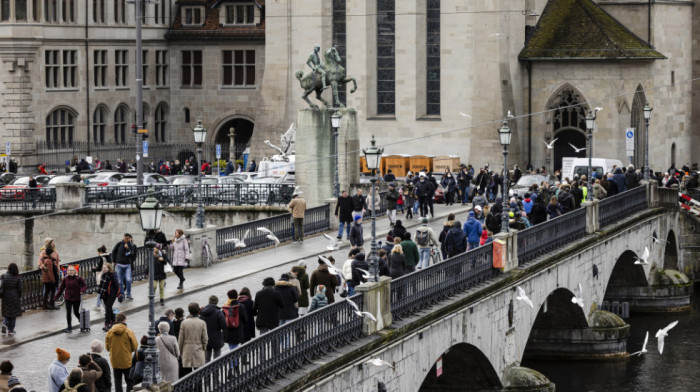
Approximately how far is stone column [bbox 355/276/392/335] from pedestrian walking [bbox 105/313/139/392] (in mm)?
4537

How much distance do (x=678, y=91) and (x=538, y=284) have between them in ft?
125

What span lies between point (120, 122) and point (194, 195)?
90.4ft

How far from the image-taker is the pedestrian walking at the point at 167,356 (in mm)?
24766

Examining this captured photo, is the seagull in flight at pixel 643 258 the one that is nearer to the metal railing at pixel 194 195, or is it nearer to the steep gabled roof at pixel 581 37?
the metal railing at pixel 194 195

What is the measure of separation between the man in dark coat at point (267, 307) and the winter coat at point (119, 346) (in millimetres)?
2593

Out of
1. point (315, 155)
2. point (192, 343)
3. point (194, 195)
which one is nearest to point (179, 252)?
point (192, 343)

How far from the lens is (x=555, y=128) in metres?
73.7

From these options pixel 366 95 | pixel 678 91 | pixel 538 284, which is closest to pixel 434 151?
pixel 366 95

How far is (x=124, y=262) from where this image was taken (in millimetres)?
34688

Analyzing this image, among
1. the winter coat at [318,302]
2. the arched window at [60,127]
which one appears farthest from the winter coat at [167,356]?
the arched window at [60,127]

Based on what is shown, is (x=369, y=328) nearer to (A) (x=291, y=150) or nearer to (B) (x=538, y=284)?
(B) (x=538, y=284)

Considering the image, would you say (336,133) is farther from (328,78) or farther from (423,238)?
(423,238)

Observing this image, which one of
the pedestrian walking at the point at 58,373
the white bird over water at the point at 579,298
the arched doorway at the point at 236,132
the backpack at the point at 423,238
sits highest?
the arched doorway at the point at 236,132

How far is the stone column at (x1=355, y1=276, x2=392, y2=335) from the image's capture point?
2897 centimetres
